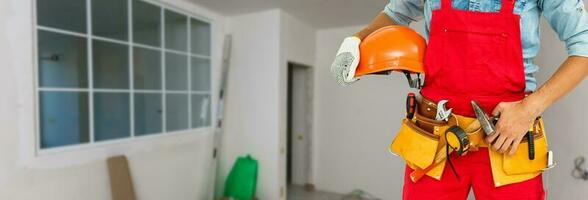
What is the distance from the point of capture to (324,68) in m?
4.02

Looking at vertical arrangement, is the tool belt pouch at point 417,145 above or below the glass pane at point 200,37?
below

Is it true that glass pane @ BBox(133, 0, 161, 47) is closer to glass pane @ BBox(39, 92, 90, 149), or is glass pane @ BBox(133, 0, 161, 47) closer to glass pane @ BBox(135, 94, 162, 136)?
glass pane @ BBox(135, 94, 162, 136)

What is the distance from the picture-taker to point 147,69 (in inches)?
105

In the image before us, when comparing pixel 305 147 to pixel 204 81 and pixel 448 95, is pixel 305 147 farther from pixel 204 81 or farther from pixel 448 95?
pixel 448 95

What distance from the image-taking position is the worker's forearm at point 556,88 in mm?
621

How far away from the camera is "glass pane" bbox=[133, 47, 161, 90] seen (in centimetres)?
255

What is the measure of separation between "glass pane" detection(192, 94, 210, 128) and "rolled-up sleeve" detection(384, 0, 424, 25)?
2747 millimetres

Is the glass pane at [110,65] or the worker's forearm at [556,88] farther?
the glass pane at [110,65]

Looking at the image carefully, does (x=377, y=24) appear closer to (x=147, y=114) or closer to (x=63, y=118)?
(x=63, y=118)


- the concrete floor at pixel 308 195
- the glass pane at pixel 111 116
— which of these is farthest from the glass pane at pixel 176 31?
the concrete floor at pixel 308 195

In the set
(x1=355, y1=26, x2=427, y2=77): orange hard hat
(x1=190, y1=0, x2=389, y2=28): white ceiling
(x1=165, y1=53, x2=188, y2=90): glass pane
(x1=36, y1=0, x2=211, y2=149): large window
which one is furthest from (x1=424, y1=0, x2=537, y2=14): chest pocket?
(x1=165, y1=53, x2=188, y2=90): glass pane

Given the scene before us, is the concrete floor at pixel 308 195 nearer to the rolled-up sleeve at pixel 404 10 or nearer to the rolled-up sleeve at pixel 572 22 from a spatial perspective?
the rolled-up sleeve at pixel 404 10

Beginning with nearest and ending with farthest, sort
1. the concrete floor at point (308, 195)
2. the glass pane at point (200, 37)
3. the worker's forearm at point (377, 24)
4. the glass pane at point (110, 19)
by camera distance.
Answer: the worker's forearm at point (377, 24) < the glass pane at point (110, 19) < the glass pane at point (200, 37) < the concrete floor at point (308, 195)

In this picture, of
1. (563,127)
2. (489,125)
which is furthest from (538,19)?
(563,127)
